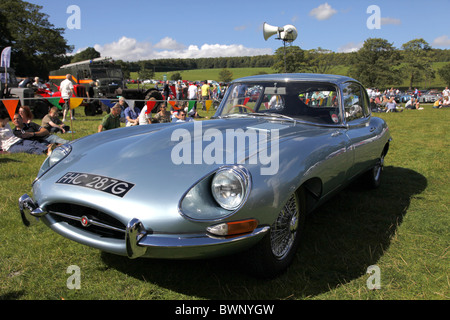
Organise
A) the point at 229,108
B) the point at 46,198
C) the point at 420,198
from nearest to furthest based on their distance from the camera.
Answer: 1. the point at 46,198
2. the point at 229,108
3. the point at 420,198

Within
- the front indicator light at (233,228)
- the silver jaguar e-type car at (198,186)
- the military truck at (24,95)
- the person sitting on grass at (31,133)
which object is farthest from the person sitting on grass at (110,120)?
the military truck at (24,95)

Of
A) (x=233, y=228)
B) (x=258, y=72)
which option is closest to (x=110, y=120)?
(x=233, y=228)

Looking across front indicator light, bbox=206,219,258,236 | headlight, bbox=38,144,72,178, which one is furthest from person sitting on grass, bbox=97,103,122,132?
front indicator light, bbox=206,219,258,236

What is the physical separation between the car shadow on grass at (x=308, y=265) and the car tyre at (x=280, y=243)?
104 millimetres

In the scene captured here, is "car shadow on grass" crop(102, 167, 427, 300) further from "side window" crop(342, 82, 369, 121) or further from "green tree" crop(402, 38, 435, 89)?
"green tree" crop(402, 38, 435, 89)

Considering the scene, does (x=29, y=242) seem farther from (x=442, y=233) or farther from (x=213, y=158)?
(x=442, y=233)

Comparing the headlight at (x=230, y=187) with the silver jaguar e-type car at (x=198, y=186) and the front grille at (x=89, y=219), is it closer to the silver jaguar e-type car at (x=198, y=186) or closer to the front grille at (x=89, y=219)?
the silver jaguar e-type car at (x=198, y=186)

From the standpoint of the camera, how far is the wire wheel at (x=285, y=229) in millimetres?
2410

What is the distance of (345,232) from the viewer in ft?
11.0

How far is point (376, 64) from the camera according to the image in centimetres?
5947

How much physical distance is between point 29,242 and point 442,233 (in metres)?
3.90

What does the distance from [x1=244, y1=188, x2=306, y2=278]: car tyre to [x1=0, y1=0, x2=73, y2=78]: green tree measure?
58.0 metres

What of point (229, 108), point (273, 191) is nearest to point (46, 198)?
point (273, 191)
